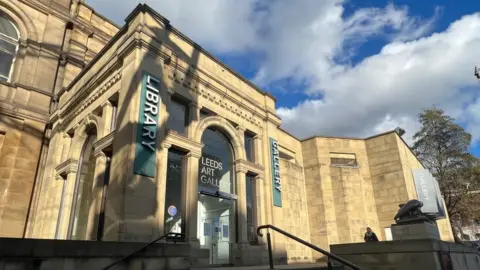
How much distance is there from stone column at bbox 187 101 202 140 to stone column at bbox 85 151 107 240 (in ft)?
9.86

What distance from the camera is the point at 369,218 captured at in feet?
62.6

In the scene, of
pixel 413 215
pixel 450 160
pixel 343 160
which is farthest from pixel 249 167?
pixel 450 160

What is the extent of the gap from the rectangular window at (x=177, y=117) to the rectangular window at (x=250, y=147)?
3.74 m

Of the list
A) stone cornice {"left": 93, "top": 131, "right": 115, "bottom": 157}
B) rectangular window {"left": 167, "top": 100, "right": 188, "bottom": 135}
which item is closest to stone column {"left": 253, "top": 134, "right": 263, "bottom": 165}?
rectangular window {"left": 167, "top": 100, "right": 188, "bottom": 135}

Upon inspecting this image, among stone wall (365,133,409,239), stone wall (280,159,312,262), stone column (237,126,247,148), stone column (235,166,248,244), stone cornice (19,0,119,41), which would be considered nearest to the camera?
stone column (235,166,248,244)

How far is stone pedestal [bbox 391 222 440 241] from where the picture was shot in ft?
29.8

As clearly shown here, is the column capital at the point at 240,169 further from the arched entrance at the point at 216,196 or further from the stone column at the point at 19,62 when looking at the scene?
the stone column at the point at 19,62

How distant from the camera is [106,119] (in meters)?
11.1

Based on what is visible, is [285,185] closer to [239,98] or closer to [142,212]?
[239,98]

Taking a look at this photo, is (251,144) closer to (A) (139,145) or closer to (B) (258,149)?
(B) (258,149)

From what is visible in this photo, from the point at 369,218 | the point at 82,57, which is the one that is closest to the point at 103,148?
the point at 82,57

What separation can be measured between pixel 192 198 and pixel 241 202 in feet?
8.97

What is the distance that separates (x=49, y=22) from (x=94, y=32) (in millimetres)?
2313

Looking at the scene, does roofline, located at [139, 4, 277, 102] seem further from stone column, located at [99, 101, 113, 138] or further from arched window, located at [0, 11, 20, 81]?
arched window, located at [0, 11, 20, 81]
